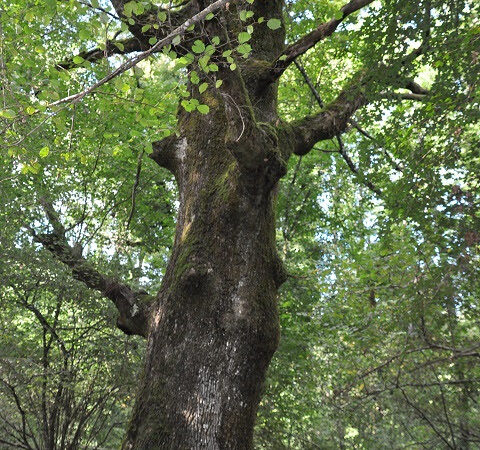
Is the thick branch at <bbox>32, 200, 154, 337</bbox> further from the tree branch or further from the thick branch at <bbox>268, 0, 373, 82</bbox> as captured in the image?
the thick branch at <bbox>268, 0, 373, 82</bbox>

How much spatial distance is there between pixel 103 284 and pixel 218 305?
228cm

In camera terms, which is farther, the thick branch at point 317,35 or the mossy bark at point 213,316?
the thick branch at point 317,35

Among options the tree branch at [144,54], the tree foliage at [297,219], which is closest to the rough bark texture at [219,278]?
the tree foliage at [297,219]

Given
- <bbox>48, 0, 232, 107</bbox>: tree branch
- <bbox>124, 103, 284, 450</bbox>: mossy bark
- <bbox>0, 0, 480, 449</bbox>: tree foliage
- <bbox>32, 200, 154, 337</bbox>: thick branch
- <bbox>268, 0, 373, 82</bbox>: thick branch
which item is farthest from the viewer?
<bbox>32, 200, 154, 337</bbox>: thick branch

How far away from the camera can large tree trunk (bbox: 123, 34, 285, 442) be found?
2.73 meters

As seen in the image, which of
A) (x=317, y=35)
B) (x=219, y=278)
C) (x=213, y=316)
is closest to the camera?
(x=213, y=316)

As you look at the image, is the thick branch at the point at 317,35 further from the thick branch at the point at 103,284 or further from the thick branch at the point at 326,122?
the thick branch at the point at 103,284

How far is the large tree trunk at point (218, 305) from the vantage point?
2.73 metres

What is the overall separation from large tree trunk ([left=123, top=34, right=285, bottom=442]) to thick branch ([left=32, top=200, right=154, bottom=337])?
824 millimetres

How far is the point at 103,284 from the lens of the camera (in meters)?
4.87

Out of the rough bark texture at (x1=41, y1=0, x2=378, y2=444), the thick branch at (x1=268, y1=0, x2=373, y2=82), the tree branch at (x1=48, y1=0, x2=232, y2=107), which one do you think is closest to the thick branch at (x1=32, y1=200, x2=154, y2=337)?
the rough bark texture at (x1=41, y1=0, x2=378, y2=444)

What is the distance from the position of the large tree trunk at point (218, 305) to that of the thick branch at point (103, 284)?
0.82 meters

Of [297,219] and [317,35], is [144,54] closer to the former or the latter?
[317,35]

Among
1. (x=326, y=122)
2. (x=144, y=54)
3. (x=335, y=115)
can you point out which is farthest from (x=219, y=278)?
(x=335, y=115)
